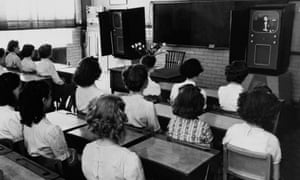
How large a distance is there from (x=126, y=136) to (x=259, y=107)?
0.86m

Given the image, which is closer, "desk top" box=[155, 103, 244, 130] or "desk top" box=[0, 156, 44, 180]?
"desk top" box=[0, 156, 44, 180]

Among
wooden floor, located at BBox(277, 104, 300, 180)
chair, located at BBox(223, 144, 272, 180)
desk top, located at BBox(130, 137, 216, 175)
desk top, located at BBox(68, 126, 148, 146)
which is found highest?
desk top, located at BBox(130, 137, 216, 175)

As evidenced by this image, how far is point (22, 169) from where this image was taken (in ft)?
5.47

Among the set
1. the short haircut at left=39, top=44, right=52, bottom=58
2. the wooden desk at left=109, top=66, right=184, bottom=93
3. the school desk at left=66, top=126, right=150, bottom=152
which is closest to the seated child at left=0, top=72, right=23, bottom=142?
the school desk at left=66, top=126, right=150, bottom=152

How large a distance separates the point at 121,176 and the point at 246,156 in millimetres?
766

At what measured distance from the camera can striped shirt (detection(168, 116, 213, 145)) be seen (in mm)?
2039

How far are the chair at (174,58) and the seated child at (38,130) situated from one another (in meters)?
4.10

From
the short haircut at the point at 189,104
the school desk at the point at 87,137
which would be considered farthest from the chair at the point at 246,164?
the school desk at the point at 87,137

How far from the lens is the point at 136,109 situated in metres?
2.39

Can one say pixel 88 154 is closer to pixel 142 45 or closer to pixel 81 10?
pixel 142 45

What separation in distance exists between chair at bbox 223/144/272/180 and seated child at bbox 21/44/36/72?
3.70 meters

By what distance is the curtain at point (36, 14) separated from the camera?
6.32 meters

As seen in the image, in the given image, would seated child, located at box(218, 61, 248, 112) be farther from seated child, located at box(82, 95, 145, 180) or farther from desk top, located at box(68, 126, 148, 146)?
seated child, located at box(82, 95, 145, 180)

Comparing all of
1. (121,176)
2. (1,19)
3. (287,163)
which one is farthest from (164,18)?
(121,176)
